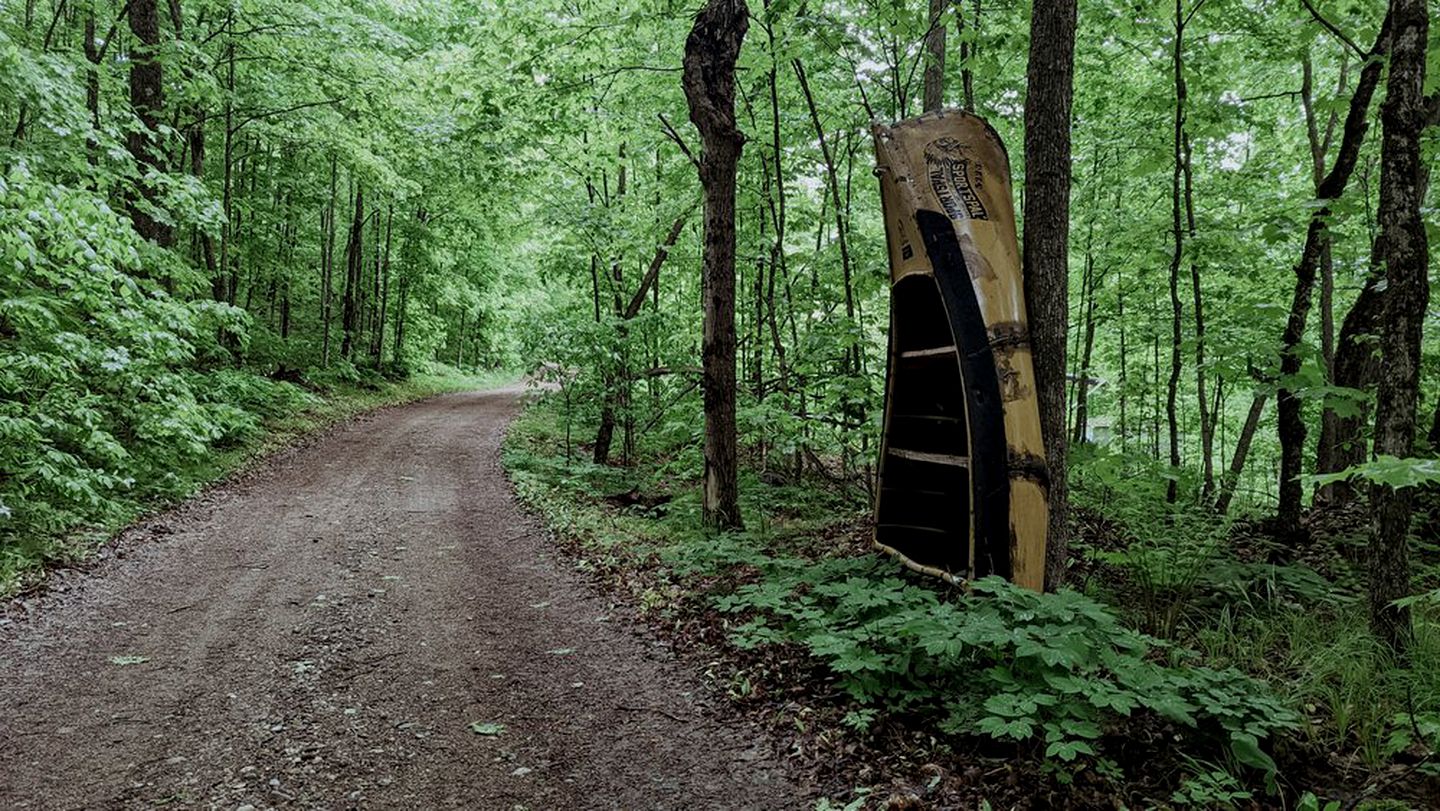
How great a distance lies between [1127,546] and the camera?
18.9 ft

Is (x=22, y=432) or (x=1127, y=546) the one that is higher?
(x=22, y=432)

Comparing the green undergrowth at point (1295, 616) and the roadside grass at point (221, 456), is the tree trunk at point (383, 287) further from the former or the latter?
the green undergrowth at point (1295, 616)

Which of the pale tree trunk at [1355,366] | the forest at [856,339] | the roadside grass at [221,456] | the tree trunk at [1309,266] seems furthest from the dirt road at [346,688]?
the tree trunk at [1309,266]

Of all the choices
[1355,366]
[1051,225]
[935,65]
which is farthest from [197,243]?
[1355,366]

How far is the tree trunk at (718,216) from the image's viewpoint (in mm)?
6992

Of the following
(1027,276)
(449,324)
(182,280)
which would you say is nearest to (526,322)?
(182,280)

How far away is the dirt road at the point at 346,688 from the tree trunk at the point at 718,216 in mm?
1869

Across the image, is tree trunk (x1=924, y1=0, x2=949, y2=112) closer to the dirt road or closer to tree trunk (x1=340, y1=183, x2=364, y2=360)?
the dirt road

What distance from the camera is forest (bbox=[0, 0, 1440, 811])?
3473mm

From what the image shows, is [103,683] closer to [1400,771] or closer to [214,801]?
[214,801]

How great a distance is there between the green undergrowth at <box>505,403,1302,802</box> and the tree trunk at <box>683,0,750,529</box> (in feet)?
4.45

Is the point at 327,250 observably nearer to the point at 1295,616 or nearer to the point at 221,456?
the point at 221,456

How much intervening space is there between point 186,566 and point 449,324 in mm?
23817

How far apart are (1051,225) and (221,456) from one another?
1111 cm
